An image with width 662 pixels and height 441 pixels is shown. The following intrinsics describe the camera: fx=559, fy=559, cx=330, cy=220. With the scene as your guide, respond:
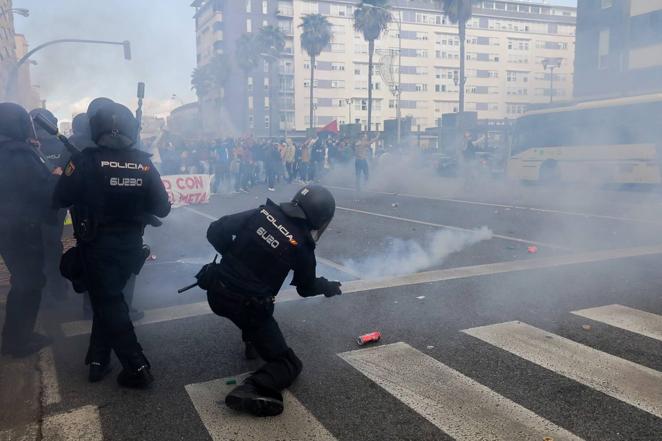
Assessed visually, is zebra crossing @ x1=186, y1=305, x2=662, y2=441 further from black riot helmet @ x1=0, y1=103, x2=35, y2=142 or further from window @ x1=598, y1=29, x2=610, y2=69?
window @ x1=598, y1=29, x2=610, y2=69

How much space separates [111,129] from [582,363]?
363 cm

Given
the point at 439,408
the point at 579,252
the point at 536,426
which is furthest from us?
the point at 579,252

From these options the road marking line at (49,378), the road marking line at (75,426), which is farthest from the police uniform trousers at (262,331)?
the road marking line at (49,378)

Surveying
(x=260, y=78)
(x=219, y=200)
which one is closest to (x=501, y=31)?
(x=260, y=78)

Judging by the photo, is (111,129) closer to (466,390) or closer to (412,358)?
(412,358)

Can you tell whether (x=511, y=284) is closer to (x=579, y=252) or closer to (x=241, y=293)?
(x=579, y=252)

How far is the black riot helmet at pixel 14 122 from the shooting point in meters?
4.35

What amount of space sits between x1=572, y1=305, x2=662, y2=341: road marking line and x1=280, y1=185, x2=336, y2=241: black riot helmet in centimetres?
298

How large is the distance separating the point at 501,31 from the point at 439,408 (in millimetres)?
87914

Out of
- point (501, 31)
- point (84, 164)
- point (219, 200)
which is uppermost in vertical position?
point (501, 31)

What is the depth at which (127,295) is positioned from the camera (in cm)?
489

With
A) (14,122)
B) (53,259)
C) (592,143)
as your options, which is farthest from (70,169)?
(592,143)

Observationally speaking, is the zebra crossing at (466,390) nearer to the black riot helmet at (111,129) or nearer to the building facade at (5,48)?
the black riot helmet at (111,129)

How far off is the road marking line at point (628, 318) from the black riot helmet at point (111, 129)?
13.6 feet
